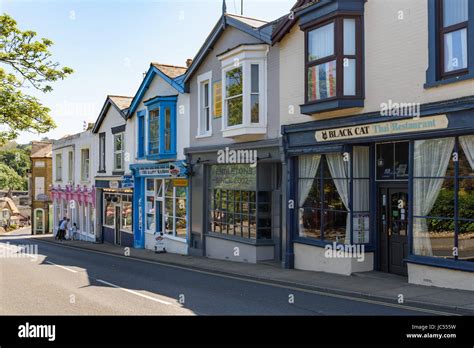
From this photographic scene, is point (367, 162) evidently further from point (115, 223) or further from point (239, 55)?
point (115, 223)

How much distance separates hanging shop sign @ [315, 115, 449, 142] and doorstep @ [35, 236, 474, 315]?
3.42m

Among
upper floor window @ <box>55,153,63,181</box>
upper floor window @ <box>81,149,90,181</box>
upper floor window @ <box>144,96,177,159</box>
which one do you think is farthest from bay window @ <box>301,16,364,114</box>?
upper floor window @ <box>55,153,63,181</box>

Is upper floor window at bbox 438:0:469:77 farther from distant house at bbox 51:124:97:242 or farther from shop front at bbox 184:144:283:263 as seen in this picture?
distant house at bbox 51:124:97:242

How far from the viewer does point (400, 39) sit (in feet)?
38.2

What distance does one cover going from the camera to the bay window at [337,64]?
12.6 metres

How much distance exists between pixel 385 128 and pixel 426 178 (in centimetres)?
153

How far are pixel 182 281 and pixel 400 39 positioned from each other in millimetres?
8227

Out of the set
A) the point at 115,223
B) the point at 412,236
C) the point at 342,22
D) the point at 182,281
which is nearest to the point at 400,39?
the point at 342,22

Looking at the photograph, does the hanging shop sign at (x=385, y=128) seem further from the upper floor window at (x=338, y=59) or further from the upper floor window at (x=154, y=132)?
the upper floor window at (x=154, y=132)

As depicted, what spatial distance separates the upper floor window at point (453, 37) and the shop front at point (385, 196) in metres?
0.95

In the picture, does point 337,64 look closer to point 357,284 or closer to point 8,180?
point 357,284

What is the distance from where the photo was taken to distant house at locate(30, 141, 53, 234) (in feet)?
169

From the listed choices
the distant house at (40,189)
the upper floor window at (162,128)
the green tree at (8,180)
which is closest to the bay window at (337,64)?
the upper floor window at (162,128)
